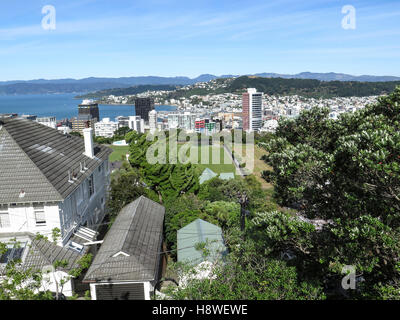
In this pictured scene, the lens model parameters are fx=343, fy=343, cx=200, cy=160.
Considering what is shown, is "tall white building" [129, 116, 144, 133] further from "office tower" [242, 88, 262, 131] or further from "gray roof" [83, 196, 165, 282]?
"gray roof" [83, 196, 165, 282]

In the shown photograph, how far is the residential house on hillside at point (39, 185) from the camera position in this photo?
14047mm

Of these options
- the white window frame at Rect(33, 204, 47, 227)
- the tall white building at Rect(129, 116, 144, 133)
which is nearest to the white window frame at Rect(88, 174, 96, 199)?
the white window frame at Rect(33, 204, 47, 227)

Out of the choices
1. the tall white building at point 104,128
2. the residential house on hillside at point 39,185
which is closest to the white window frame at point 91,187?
the residential house on hillside at point 39,185

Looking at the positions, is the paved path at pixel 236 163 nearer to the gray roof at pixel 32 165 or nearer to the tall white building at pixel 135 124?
the gray roof at pixel 32 165

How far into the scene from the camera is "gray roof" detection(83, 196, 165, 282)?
1252 centimetres

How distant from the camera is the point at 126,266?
1282 centimetres

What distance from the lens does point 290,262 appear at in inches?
408

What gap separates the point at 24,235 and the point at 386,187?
520 inches

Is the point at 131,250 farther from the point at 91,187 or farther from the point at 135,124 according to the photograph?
the point at 135,124

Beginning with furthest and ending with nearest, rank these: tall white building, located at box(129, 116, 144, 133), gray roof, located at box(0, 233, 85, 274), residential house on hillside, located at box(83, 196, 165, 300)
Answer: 1. tall white building, located at box(129, 116, 144, 133)
2. gray roof, located at box(0, 233, 85, 274)
3. residential house on hillside, located at box(83, 196, 165, 300)

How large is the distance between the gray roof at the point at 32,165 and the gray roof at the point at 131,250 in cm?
290

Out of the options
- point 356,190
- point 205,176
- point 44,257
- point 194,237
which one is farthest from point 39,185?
point 205,176

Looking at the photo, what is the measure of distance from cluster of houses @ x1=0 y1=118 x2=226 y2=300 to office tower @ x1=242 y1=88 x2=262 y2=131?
490ft
